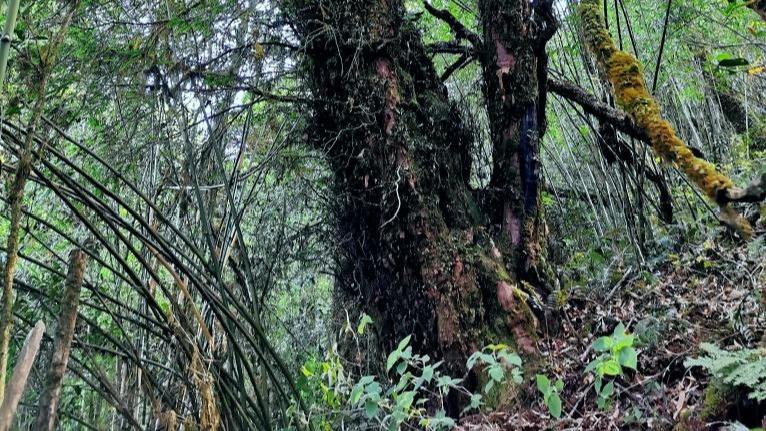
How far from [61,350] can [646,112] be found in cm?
175

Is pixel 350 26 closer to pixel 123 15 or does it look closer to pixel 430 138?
pixel 430 138

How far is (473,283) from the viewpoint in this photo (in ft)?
8.75

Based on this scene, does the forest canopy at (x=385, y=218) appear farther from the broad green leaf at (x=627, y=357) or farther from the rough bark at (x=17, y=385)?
the rough bark at (x=17, y=385)

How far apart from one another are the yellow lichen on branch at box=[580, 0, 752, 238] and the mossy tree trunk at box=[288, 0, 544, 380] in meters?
0.69

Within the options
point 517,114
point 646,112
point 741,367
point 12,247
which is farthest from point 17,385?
point 517,114

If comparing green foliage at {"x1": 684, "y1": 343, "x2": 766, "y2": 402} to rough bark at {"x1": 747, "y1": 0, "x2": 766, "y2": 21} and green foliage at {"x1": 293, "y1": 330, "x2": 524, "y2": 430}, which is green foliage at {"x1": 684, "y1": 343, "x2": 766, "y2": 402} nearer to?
green foliage at {"x1": 293, "y1": 330, "x2": 524, "y2": 430}

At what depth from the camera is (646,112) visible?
1908 mm

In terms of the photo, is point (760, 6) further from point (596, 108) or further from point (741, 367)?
point (596, 108)

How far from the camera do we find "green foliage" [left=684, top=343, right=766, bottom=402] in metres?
1.55

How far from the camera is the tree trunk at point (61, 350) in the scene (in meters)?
0.81

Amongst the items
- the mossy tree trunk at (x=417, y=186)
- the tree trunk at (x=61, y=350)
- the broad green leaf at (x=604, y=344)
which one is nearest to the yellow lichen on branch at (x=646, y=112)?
the broad green leaf at (x=604, y=344)

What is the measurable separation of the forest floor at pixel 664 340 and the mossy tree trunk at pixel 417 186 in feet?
0.83

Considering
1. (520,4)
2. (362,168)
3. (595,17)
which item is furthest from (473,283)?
(520,4)

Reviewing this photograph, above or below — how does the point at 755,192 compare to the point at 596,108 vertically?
below
